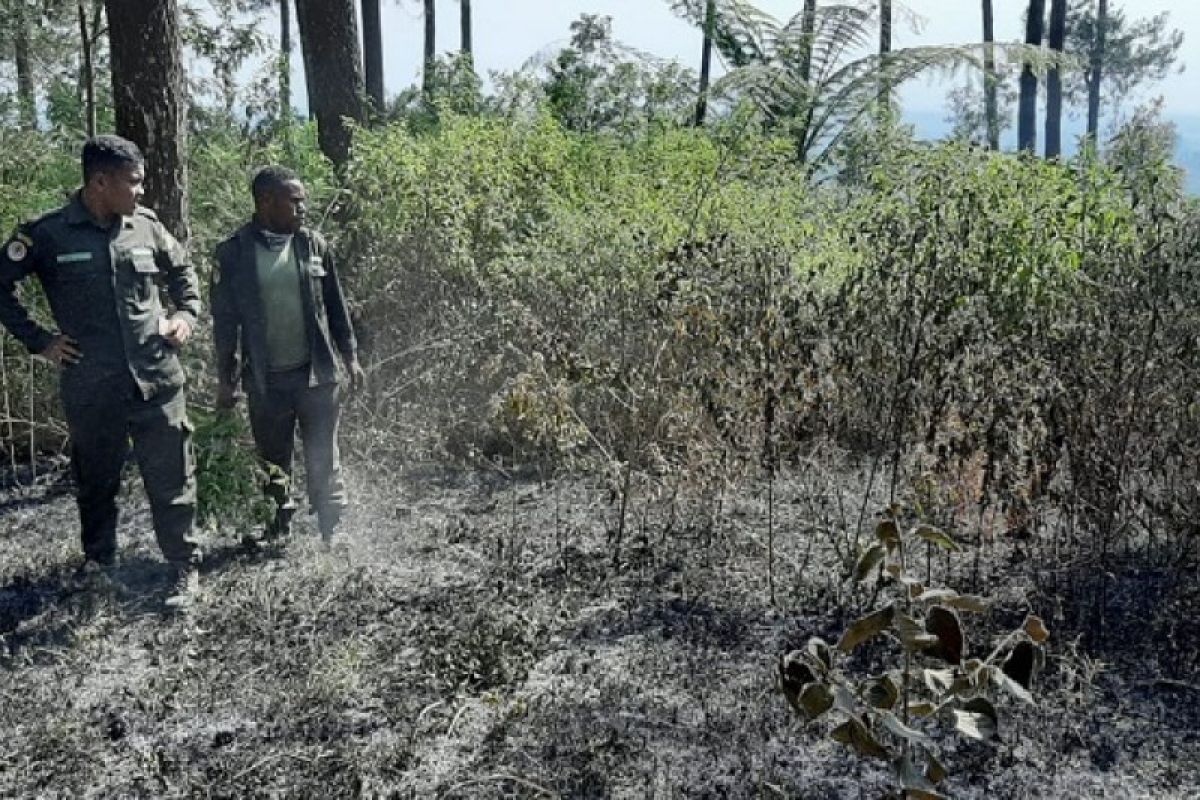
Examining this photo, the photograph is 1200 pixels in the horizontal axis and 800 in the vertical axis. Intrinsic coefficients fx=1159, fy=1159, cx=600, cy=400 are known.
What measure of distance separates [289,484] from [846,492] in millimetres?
2620

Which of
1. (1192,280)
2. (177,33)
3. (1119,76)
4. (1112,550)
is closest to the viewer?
(1192,280)

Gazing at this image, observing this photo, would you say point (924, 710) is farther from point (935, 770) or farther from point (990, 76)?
point (990, 76)

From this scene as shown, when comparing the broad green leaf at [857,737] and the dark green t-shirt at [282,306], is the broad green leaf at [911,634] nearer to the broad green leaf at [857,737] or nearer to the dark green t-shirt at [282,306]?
the broad green leaf at [857,737]

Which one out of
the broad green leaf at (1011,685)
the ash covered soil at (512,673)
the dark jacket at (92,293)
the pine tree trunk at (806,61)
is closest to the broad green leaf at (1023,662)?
the broad green leaf at (1011,685)

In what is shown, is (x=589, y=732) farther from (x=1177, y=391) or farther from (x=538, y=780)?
(x=1177, y=391)

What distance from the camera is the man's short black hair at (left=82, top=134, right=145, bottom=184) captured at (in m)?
4.22

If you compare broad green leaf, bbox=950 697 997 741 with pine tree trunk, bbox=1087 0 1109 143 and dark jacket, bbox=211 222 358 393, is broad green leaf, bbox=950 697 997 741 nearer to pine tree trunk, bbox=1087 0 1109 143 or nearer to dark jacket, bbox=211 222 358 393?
dark jacket, bbox=211 222 358 393

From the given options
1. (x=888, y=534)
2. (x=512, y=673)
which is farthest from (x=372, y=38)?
(x=888, y=534)

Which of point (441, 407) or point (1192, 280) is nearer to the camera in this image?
point (1192, 280)

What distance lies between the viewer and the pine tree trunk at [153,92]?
5.97 metres

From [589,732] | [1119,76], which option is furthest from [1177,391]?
[1119,76]

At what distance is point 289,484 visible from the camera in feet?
17.2

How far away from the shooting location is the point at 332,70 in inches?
348

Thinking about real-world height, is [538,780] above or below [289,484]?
below
